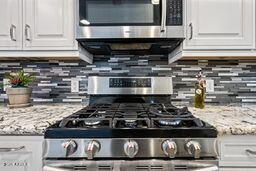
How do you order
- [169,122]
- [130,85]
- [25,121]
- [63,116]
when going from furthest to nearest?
1. [130,85]
2. [63,116]
3. [25,121]
4. [169,122]

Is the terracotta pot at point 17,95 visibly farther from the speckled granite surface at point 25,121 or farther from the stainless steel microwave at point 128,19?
the stainless steel microwave at point 128,19

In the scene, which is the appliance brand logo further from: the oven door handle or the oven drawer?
Answer: the oven drawer

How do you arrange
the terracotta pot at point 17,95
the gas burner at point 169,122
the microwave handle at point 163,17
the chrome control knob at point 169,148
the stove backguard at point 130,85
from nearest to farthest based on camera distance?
1. the chrome control knob at point 169,148
2. the gas burner at point 169,122
3. the microwave handle at point 163,17
4. the terracotta pot at point 17,95
5. the stove backguard at point 130,85

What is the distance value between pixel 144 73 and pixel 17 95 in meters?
0.87

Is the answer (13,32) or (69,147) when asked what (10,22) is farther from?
(69,147)

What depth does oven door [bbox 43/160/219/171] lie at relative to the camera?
1.03m

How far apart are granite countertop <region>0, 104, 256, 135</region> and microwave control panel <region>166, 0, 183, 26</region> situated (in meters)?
0.55

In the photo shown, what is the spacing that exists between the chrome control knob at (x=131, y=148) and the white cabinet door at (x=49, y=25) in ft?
2.71

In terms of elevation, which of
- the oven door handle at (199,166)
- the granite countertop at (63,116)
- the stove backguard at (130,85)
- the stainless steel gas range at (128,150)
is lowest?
the oven door handle at (199,166)

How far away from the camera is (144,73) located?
1894 mm

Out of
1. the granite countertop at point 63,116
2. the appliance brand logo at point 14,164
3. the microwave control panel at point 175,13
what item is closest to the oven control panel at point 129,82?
the granite countertop at point 63,116

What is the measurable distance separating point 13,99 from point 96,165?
0.91 meters

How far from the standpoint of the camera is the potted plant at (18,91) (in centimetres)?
167

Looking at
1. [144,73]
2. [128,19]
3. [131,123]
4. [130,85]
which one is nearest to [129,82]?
[130,85]
